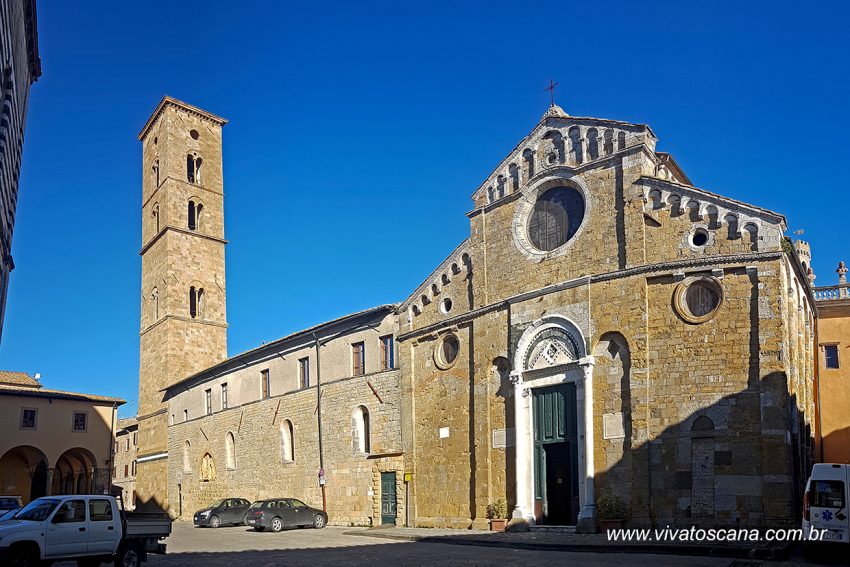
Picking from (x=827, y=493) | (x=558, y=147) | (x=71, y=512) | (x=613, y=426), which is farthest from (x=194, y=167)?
(x=827, y=493)

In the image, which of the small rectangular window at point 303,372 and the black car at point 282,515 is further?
the small rectangular window at point 303,372

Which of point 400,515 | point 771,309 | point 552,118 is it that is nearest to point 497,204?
point 552,118

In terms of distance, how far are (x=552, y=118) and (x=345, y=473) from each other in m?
15.8

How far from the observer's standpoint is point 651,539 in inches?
762

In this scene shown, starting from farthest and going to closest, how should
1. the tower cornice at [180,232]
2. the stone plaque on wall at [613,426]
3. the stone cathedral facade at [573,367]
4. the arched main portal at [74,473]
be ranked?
1. the tower cornice at [180,232]
2. the arched main portal at [74,473]
3. the stone plaque on wall at [613,426]
4. the stone cathedral facade at [573,367]

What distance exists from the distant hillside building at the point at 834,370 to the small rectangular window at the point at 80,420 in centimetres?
3945

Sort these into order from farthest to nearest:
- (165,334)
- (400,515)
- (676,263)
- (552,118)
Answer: (165,334) < (400,515) < (552,118) < (676,263)

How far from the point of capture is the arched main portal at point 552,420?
2294 centimetres

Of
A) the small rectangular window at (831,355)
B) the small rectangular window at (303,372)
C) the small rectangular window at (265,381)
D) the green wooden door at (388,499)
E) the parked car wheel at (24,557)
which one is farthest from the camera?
the small rectangular window at (265,381)

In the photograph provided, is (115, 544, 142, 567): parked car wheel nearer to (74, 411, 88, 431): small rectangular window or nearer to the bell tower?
the bell tower

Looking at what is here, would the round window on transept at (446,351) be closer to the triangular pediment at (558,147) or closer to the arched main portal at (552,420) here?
the arched main portal at (552,420)

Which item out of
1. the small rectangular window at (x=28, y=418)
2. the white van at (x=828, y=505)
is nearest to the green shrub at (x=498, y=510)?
the white van at (x=828, y=505)

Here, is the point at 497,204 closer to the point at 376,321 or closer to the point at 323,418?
the point at 376,321

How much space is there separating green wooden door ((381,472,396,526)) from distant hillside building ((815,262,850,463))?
1549 cm
